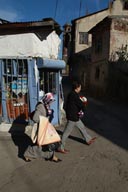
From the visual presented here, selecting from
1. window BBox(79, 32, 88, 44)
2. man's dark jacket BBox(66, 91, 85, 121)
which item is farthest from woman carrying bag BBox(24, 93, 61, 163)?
window BBox(79, 32, 88, 44)

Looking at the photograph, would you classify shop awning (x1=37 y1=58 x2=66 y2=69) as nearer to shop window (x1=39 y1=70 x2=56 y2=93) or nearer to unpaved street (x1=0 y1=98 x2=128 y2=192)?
shop window (x1=39 y1=70 x2=56 y2=93)

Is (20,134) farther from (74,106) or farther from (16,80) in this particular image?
(74,106)

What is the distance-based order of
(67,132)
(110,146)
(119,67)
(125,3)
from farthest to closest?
(125,3), (119,67), (110,146), (67,132)

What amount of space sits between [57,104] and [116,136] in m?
2.48

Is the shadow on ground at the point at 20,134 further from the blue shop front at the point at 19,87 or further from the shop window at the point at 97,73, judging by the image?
the shop window at the point at 97,73

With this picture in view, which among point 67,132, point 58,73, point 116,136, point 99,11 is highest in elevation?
point 99,11

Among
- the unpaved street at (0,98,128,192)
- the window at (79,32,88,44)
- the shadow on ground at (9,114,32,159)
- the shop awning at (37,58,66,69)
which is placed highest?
the window at (79,32,88,44)

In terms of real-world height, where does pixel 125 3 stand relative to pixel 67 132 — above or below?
above

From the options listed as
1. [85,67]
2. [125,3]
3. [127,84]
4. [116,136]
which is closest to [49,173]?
[116,136]

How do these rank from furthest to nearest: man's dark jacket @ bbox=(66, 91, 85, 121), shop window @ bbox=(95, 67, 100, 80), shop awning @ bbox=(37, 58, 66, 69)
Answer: shop window @ bbox=(95, 67, 100, 80) → shop awning @ bbox=(37, 58, 66, 69) → man's dark jacket @ bbox=(66, 91, 85, 121)

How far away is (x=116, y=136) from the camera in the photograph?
28.0ft

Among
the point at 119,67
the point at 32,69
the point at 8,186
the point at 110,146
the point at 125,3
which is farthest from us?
the point at 125,3

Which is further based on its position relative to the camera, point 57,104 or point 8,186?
point 57,104

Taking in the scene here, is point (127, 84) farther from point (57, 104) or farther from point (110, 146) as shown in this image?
point (110, 146)
